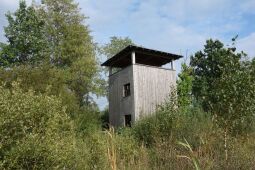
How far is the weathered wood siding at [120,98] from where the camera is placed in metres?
29.6

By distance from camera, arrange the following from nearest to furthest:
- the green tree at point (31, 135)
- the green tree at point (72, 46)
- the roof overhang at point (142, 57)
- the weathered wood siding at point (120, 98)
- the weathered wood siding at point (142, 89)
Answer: the green tree at point (31, 135)
the weathered wood siding at point (142, 89)
the weathered wood siding at point (120, 98)
the roof overhang at point (142, 57)
the green tree at point (72, 46)

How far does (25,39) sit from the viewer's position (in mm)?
44375

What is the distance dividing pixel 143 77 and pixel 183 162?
18.7 metres

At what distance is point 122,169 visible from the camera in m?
9.98

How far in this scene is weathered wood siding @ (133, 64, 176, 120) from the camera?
95.3 feet

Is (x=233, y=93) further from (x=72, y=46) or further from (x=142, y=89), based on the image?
(x=72, y=46)

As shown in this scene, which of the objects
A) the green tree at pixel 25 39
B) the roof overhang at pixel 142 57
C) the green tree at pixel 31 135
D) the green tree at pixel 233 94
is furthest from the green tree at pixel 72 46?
→ the green tree at pixel 31 135

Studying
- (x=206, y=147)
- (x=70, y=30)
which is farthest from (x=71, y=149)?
(x=70, y=30)

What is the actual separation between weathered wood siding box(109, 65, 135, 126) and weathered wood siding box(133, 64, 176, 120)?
18.2 inches

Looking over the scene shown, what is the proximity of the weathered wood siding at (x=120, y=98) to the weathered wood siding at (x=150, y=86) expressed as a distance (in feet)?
1.51

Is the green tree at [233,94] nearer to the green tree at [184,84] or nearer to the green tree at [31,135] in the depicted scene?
the green tree at [31,135]

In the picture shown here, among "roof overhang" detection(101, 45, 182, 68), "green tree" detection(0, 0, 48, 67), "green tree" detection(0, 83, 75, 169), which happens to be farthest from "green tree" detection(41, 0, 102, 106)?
"green tree" detection(0, 83, 75, 169)

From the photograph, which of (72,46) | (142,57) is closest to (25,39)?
(72,46)

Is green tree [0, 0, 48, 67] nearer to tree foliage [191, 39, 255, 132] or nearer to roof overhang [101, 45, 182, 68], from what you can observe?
roof overhang [101, 45, 182, 68]
